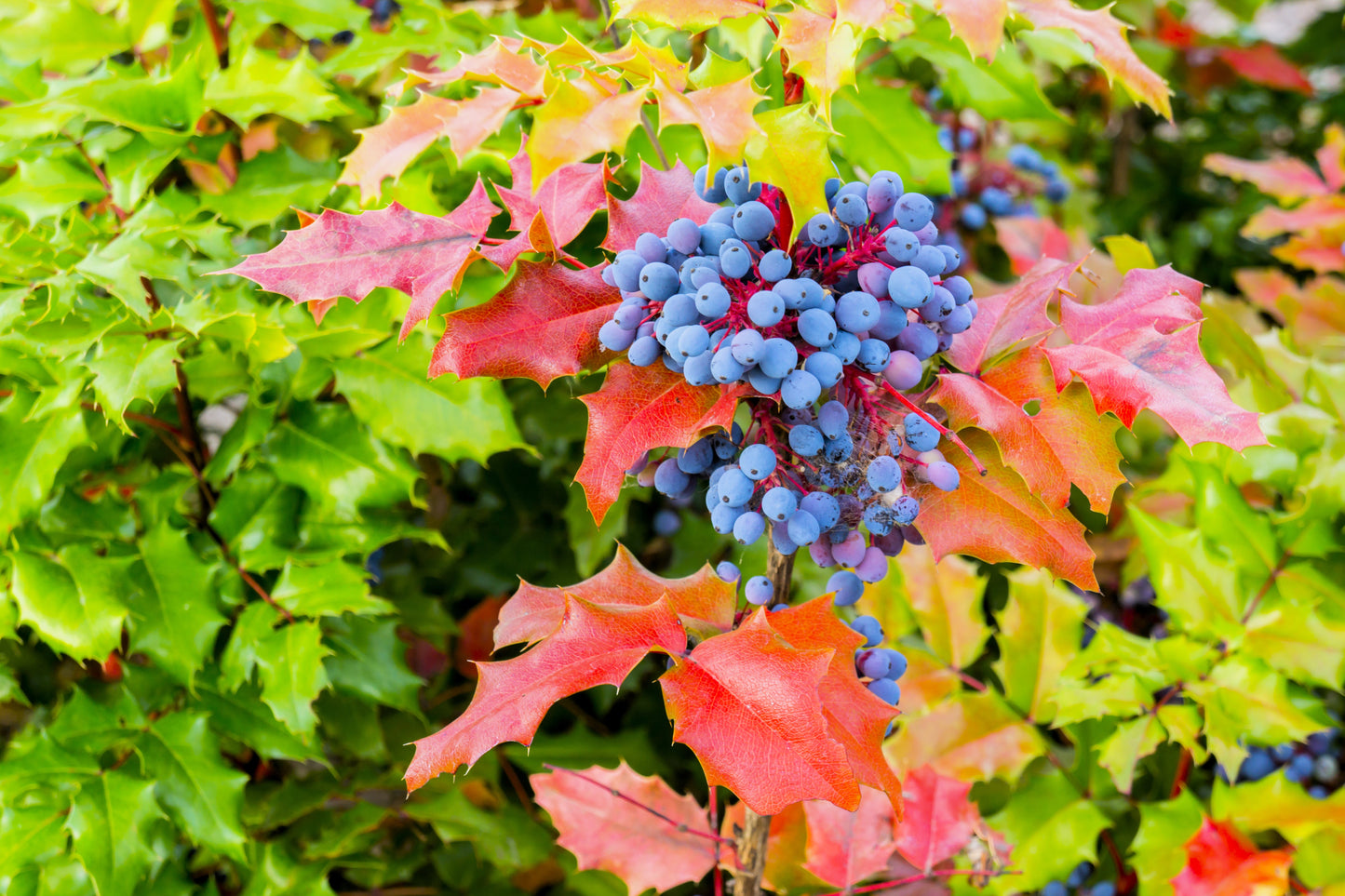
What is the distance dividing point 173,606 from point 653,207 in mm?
523

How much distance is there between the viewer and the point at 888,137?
92 cm

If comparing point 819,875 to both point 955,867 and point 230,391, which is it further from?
point 230,391

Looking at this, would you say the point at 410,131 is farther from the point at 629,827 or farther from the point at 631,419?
the point at 629,827

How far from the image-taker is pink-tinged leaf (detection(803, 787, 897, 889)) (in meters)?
0.76

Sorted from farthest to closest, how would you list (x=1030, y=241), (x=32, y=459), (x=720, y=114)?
(x=1030, y=241)
(x=32, y=459)
(x=720, y=114)

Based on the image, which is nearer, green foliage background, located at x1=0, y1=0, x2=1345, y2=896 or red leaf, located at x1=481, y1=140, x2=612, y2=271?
red leaf, located at x1=481, y1=140, x2=612, y2=271

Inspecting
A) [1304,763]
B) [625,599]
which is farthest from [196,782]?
[1304,763]

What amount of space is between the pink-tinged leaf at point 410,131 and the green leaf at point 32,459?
11.7 inches

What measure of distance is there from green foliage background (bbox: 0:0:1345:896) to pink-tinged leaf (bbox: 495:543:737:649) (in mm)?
202

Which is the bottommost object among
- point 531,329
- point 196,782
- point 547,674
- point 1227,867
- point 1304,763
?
point 1304,763

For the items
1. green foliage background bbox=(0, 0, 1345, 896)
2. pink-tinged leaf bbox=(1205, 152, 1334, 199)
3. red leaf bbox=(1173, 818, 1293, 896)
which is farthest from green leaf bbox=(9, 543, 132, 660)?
pink-tinged leaf bbox=(1205, 152, 1334, 199)

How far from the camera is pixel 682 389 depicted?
52cm

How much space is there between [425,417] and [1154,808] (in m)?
0.72

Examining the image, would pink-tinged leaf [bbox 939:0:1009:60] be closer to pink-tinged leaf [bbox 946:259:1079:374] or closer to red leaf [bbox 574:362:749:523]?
pink-tinged leaf [bbox 946:259:1079:374]
